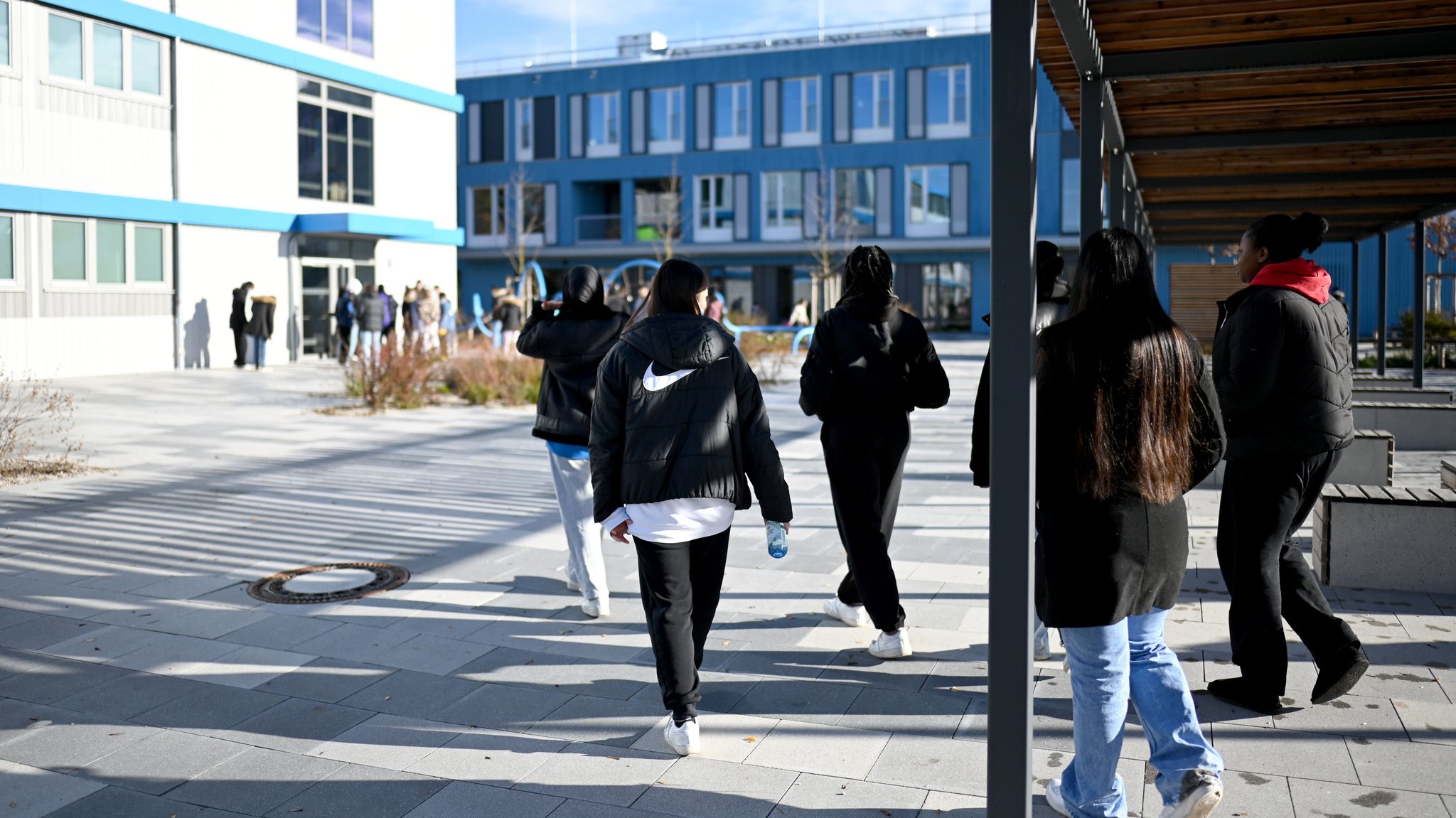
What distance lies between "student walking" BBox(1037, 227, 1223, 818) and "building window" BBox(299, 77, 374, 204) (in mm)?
25736

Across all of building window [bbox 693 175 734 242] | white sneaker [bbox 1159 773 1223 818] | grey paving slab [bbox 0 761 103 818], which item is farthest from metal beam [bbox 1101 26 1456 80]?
building window [bbox 693 175 734 242]

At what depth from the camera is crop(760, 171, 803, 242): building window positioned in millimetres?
46219

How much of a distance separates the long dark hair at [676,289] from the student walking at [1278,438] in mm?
1996

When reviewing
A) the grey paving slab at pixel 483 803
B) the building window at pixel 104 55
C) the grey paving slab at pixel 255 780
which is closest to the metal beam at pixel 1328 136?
the grey paving slab at pixel 483 803

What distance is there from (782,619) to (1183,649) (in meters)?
1.83

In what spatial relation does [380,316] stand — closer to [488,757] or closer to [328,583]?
[328,583]

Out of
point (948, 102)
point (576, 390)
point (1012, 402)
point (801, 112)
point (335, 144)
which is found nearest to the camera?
point (1012, 402)

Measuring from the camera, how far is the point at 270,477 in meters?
10.3

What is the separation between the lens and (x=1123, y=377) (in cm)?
328

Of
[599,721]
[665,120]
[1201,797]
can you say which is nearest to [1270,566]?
[1201,797]

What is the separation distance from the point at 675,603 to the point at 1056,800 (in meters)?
1.39

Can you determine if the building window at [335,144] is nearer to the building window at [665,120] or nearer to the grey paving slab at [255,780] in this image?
the building window at [665,120]

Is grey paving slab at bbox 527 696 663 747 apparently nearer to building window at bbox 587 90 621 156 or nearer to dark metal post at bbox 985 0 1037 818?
dark metal post at bbox 985 0 1037 818

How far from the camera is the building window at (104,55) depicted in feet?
67.6
